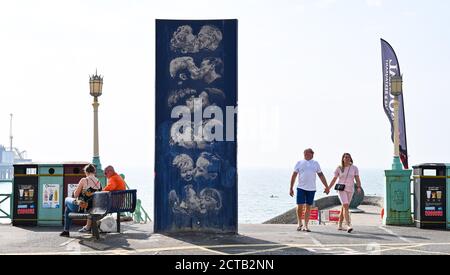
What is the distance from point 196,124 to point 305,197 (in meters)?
2.76

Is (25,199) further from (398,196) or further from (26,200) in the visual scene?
(398,196)

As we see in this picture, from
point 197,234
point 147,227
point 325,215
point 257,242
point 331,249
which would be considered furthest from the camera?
point 325,215

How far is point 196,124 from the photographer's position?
12625 mm

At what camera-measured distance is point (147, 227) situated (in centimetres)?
1445

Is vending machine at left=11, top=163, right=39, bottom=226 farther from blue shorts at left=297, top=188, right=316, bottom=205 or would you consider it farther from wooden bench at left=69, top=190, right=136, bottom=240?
blue shorts at left=297, top=188, right=316, bottom=205

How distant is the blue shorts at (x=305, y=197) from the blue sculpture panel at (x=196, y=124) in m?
1.59

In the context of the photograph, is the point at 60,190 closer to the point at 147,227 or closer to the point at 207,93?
the point at 147,227

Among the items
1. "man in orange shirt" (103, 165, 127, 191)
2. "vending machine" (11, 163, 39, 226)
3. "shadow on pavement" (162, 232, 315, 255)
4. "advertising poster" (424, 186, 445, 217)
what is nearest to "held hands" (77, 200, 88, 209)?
"man in orange shirt" (103, 165, 127, 191)

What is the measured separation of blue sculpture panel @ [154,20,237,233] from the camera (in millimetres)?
12578

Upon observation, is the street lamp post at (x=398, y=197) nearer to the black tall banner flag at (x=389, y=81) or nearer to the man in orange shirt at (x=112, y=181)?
the man in orange shirt at (x=112, y=181)

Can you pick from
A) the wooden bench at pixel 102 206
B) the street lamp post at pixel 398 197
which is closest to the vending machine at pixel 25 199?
the wooden bench at pixel 102 206
